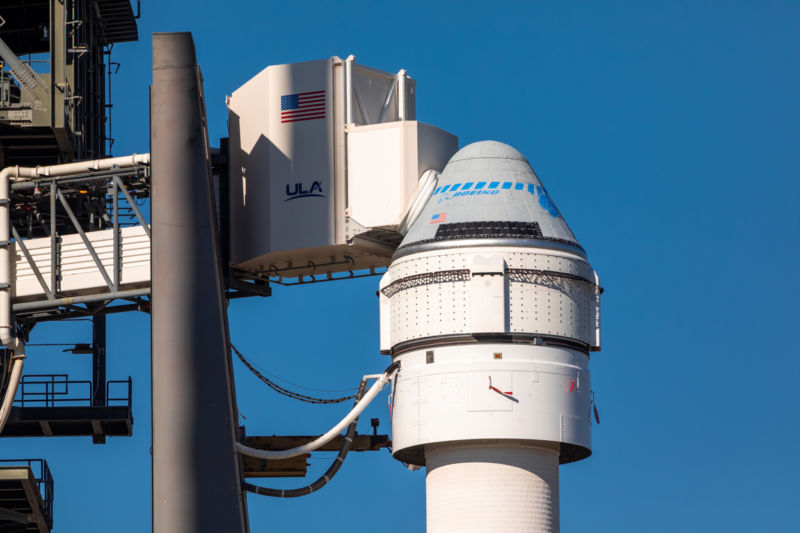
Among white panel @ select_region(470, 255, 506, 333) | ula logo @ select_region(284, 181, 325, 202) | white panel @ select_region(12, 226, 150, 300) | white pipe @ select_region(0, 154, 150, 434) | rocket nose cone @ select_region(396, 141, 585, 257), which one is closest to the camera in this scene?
white panel @ select_region(470, 255, 506, 333)

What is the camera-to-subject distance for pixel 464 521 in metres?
57.2

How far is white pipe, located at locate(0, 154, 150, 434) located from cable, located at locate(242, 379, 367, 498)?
8314mm

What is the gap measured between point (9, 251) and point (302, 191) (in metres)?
9.63

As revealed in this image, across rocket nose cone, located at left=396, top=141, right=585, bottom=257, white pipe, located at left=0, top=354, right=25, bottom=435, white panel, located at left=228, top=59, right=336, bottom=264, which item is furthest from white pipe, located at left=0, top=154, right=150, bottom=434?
rocket nose cone, located at left=396, top=141, right=585, bottom=257

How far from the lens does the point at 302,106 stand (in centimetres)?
6325

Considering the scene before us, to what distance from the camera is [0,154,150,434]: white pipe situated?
6338 centimetres

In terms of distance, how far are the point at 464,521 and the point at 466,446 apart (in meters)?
2.16

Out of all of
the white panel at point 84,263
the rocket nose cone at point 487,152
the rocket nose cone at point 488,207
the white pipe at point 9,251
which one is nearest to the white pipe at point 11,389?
the white pipe at point 9,251

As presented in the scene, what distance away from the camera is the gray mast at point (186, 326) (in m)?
57.7

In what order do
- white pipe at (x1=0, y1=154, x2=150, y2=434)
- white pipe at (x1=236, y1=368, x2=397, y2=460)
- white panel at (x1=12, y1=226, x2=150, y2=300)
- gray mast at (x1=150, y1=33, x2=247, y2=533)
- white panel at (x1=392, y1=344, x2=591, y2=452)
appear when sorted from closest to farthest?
white panel at (x1=392, y1=344, x2=591, y2=452), gray mast at (x1=150, y1=33, x2=247, y2=533), white pipe at (x1=236, y1=368, x2=397, y2=460), white panel at (x1=12, y1=226, x2=150, y2=300), white pipe at (x1=0, y1=154, x2=150, y2=434)

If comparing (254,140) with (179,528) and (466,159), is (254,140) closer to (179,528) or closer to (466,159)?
(466,159)

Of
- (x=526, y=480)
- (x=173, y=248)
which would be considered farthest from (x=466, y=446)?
(x=173, y=248)

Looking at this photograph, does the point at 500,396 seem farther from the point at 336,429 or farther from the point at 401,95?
the point at 401,95

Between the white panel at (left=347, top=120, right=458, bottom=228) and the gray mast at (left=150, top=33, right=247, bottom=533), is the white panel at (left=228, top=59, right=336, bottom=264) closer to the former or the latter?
the white panel at (left=347, top=120, right=458, bottom=228)
